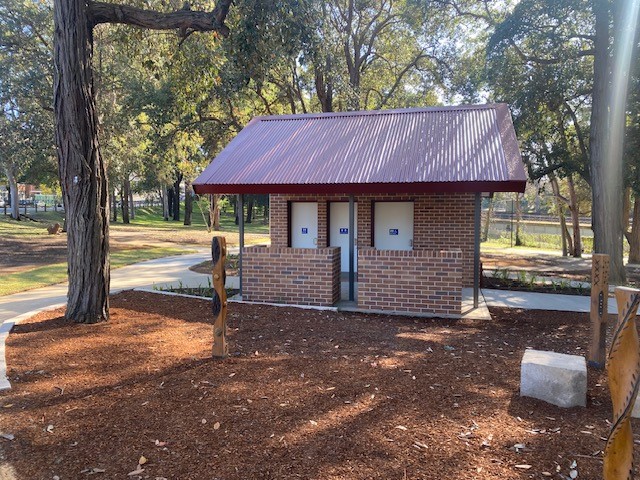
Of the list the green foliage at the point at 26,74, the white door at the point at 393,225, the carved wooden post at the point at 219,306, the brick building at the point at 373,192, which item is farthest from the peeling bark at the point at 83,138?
the green foliage at the point at 26,74

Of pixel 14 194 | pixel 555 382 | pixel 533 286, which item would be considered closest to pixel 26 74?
pixel 14 194

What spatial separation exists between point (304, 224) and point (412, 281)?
5.00 m

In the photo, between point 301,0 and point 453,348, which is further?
point 301,0

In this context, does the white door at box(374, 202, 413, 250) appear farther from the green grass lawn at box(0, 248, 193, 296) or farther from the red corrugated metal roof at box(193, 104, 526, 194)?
the green grass lawn at box(0, 248, 193, 296)

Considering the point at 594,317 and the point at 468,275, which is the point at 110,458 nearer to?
the point at 594,317

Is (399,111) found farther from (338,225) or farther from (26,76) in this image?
(26,76)

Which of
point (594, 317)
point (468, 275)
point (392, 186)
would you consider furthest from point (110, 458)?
point (468, 275)

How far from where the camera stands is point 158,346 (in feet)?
19.2

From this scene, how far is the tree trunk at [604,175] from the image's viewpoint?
1255 cm

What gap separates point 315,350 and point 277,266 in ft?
10.9

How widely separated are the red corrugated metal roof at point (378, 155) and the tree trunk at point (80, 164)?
3.03 metres

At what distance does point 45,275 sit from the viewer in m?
12.9

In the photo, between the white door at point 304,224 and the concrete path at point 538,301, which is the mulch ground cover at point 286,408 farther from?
the white door at point 304,224

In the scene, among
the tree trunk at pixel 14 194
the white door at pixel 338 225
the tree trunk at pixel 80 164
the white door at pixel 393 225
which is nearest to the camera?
the tree trunk at pixel 80 164
